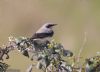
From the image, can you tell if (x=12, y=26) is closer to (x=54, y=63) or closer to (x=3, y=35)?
(x=3, y=35)

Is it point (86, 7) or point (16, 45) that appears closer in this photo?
point (16, 45)

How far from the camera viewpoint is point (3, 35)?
339 inches

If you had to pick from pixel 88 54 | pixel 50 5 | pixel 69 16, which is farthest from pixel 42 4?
pixel 88 54

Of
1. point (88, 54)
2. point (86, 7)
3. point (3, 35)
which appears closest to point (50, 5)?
point (86, 7)

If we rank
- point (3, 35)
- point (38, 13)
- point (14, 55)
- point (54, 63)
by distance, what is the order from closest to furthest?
point (54, 63) → point (14, 55) → point (3, 35) → point (38, 13)

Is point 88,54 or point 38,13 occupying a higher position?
point 38,13

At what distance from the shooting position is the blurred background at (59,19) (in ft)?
27.4

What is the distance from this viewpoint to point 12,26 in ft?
29.0

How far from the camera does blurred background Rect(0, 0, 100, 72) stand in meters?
8.36

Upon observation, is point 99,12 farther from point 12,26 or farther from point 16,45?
point 16,45

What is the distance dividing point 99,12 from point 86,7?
275 millimetres

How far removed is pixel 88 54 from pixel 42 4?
235cm

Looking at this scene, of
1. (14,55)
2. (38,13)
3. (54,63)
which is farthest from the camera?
A: (38,13)

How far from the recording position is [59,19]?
9156mm
